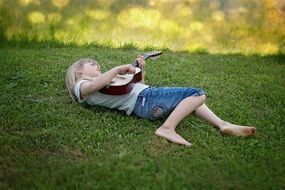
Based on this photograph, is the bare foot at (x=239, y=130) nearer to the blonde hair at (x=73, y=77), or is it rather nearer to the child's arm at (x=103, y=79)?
the child's arm at (x=103, y=79)

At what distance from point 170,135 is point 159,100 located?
1.27ft

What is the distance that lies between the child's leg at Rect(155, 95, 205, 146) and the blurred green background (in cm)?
243

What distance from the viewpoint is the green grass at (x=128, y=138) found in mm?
2844

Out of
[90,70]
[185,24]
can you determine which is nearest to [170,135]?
[90,70]

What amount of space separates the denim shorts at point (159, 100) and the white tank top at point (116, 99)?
A: 0.04 m

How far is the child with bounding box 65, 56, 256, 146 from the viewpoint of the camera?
3.55m

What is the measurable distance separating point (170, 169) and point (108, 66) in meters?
2.32

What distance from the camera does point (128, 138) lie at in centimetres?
341

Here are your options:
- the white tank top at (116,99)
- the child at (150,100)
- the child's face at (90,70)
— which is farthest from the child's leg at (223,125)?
the child's face at (90,70)

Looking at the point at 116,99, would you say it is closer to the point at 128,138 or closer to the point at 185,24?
the point at 128,138

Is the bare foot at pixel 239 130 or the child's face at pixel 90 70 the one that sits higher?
the child's face at pixel 90 70

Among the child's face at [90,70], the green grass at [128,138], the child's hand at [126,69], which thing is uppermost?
the child's hand at [126,69]

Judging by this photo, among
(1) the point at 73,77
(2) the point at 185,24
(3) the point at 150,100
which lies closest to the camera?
(3) the point at 150,100

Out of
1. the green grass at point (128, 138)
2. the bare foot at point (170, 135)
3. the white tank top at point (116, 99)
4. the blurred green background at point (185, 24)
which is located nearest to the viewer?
the green grass at point (128, 138)
